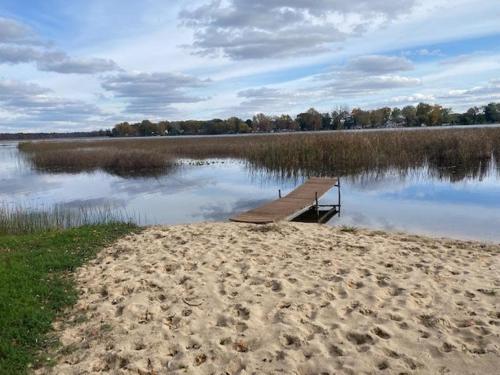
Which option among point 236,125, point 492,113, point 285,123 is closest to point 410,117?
point 492,113

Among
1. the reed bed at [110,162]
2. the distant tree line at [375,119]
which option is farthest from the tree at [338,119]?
the reed bed at [110,162]

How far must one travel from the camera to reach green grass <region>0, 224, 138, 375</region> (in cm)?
464

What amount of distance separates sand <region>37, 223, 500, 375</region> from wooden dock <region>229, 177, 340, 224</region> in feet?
9.08

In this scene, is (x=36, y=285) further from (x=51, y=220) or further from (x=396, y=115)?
(x=396, y=115)

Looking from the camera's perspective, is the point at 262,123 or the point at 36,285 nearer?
the point at 36,285

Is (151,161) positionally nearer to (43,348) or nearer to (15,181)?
(15,181)

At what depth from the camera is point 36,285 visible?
615 centimetres

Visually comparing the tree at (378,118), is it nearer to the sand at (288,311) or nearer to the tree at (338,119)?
Answer: the tree at (338,119)

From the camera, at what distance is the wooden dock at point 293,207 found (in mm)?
10914

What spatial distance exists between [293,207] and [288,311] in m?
6.99

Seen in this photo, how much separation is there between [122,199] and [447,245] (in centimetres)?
1218

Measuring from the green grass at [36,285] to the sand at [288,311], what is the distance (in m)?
0.21

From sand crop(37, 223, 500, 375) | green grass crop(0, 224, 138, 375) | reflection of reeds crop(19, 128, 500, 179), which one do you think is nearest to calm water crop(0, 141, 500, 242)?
reflection of reeds crop(19, 128, 500, 179)

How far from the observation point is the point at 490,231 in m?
10.6
